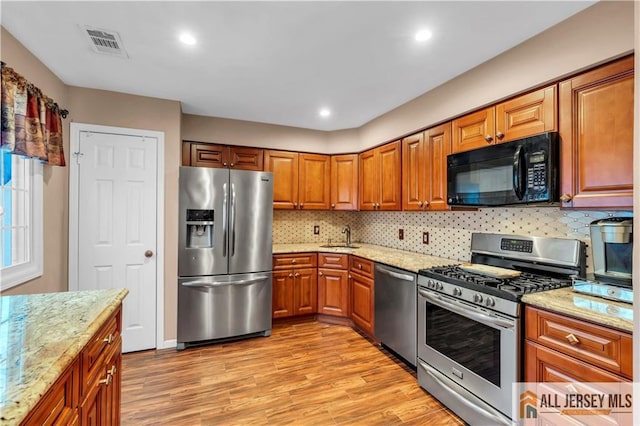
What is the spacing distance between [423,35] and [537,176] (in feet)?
3.78

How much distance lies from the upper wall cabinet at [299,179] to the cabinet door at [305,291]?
2.94 feet

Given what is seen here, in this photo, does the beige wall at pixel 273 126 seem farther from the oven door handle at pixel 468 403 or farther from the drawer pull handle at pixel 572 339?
the oven door handle at pixel 468 403

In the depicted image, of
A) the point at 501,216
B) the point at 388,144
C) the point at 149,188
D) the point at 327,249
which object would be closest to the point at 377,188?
the point at 388,144

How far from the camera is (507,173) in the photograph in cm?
204

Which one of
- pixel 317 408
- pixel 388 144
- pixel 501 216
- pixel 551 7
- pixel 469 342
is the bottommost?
pixel 317 408

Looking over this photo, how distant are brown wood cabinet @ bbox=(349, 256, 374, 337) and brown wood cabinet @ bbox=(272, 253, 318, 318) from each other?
48 centimetres

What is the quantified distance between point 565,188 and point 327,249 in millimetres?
2448

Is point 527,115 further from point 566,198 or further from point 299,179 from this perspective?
point 299,179

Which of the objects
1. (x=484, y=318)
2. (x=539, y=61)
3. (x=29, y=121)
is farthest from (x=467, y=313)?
(x=29, y=121)

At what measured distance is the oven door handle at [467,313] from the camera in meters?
1.71

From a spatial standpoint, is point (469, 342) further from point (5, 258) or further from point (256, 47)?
point (5, 258)

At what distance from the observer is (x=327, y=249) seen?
3705 millimetres

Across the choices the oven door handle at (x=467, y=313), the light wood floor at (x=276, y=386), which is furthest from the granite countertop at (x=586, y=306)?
the light wood floor at (x=276, y=386)

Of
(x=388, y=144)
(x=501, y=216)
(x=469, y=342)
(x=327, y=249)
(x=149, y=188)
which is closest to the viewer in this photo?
(x=469, y=342)
